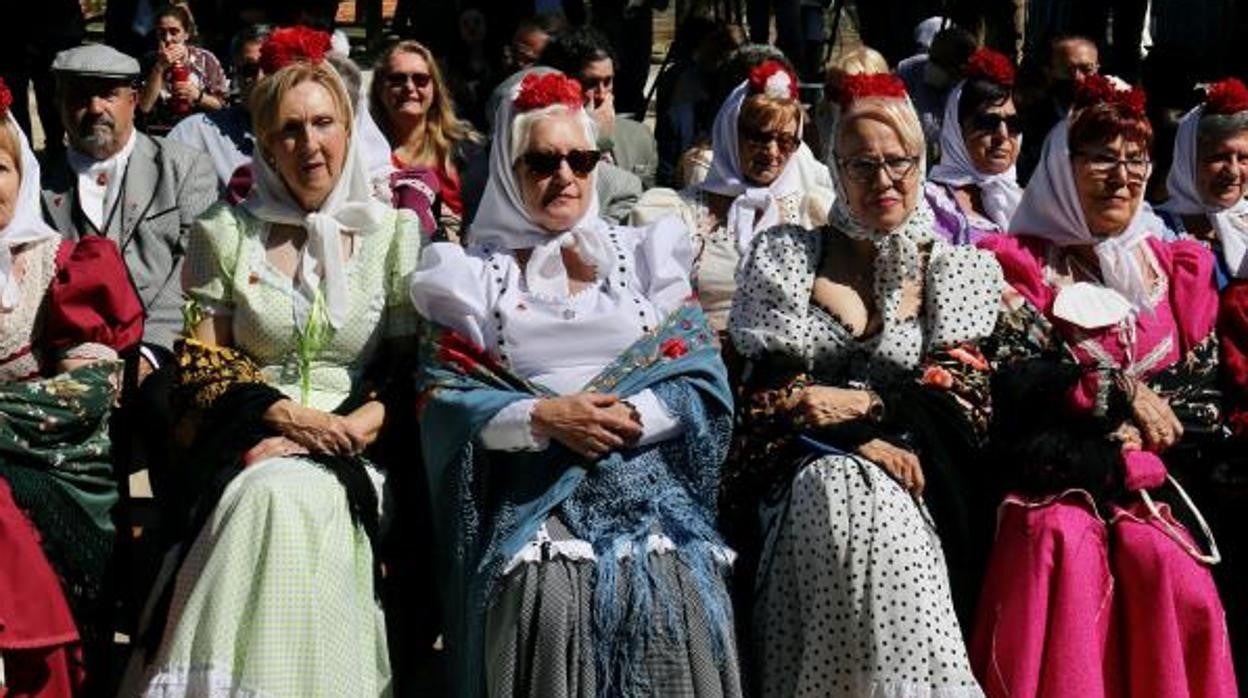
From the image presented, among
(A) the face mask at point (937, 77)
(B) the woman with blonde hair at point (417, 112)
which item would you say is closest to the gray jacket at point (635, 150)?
(B) the woman with blonde hair at point (417, 112)

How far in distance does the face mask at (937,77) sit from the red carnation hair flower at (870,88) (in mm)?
3962

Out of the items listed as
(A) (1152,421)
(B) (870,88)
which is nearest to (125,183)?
(B) (870,88)

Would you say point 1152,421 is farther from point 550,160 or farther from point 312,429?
point 312,429

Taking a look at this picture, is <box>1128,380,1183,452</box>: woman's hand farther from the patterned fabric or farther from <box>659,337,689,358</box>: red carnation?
the patterned fabric

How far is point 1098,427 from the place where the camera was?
565 cm

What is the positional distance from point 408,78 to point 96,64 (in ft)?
4.23

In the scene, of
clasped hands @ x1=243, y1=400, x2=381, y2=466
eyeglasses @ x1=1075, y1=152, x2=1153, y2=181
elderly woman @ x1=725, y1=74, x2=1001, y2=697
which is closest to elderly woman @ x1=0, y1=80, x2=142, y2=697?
clasped hands @ x1=243, y1=400, x2=381, y2=466

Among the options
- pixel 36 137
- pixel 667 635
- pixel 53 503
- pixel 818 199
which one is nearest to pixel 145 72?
pixel 36 137

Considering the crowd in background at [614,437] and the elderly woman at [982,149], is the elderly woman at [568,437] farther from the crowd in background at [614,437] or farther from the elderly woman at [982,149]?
the elderly woman at [982,149]

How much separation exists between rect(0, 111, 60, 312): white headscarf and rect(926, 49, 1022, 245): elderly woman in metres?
2.99

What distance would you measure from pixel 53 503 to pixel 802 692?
6.21 ft

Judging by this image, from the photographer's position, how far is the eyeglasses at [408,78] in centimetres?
795

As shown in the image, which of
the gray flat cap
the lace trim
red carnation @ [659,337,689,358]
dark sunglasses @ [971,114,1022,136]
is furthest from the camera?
dark sunglasses @ [971,114,1022,136]

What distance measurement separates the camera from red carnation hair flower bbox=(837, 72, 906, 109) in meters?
5.73
